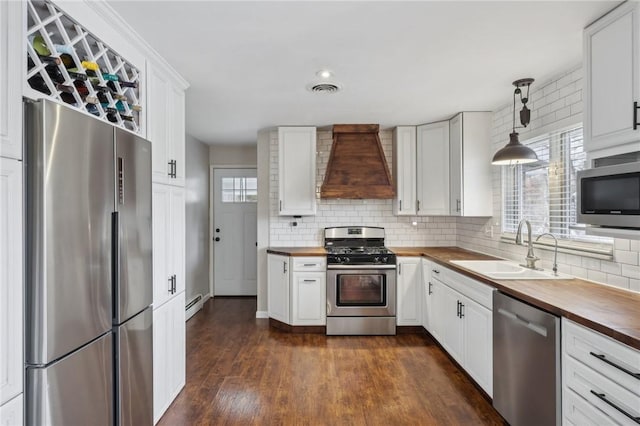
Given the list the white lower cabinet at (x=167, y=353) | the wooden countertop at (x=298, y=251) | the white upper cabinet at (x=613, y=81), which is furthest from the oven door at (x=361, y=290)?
the white upper cabinet at (x=613, y=81)

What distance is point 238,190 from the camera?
541 cm

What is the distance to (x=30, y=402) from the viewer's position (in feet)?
4.11

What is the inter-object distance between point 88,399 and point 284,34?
2100mm

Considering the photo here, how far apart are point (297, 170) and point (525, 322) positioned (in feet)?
9.50

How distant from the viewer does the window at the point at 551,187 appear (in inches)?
95.7

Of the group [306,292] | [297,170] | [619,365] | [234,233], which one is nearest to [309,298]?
[306,292]

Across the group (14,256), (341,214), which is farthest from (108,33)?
(341,214)

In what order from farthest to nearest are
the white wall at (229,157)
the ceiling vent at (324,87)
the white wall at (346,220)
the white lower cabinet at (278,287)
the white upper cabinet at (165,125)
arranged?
the white wall at (229,157)
the white wall at (346,220)
the white lower cabinet at (278,287)
the ceiling vent at (324,87)
the white upper cabinet at (165,125)

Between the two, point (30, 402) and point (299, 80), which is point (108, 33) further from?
point (30, 402)

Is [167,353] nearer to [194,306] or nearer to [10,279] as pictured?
[10,279]

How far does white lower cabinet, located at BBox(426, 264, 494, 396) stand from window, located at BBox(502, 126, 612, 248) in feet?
2.54

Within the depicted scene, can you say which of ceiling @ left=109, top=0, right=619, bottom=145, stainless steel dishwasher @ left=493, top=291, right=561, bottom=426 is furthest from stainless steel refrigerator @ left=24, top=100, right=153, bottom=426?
stainless steel dishwasher @ left=493, top=291, right=561, bottom=426

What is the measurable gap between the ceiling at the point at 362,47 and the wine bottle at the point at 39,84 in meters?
0.53

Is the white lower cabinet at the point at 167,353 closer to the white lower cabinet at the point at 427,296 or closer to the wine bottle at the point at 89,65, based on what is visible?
the wine bottle at the point at 89,65
